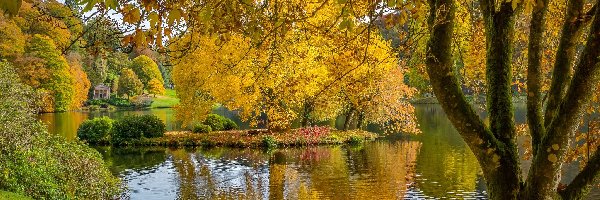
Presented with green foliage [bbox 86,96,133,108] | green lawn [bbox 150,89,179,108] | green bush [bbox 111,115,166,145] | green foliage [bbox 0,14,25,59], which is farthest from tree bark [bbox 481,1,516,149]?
green lawn [bbox 150,89,179,108]

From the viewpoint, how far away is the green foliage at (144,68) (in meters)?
81.2

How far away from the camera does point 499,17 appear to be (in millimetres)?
3928

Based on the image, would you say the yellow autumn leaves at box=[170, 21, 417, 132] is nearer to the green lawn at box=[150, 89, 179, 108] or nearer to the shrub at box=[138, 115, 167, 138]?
the shrub at box=[138, 115, 167, 138]

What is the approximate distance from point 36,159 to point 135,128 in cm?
1807

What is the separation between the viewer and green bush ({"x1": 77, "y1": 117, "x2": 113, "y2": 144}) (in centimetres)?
2938

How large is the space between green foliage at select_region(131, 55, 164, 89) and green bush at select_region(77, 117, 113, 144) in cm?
5217

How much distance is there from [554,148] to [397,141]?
2671 cm

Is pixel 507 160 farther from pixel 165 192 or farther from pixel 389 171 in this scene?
pixel 389 171

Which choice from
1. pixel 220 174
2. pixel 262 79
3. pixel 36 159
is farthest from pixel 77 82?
pixel 36 159

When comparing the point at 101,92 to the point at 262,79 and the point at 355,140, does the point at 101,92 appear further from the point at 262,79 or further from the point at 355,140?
the point at 262,79

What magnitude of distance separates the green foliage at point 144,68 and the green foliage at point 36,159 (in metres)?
68.9

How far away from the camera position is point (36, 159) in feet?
36.9

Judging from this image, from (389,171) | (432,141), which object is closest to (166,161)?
(389,171)

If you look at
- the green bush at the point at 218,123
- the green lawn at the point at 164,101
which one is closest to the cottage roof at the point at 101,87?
the green lawn at the point at 164,101
